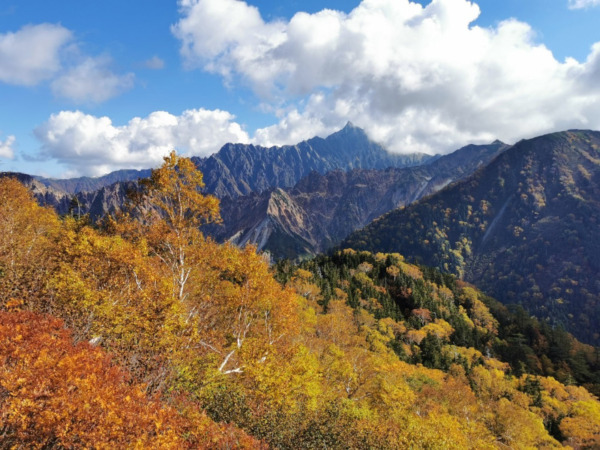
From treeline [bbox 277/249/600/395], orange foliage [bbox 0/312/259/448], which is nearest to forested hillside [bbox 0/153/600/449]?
orange foliage [bbox 0/312/259/448]

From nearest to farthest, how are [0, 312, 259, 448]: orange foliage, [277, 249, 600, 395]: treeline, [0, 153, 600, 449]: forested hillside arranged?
1. [0, 312, 259, 448]: orange foliage
2. [0, 153, 600, 449]: forested hillside
3. [277, 249, 600, 395]: treeline

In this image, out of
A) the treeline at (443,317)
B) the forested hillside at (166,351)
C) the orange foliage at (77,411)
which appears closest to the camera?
the orange foliage at (77,411)

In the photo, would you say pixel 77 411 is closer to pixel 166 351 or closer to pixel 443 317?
pixel 166 351

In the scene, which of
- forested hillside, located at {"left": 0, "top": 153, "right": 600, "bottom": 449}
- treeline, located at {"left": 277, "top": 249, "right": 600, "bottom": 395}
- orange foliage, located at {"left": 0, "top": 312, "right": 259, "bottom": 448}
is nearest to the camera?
orange foliage, located at {"left": 0, "top": 312, "right": 259, "bottom": 448}

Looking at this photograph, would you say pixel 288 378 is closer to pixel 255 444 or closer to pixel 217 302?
pixel 255 444

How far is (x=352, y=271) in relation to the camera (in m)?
168

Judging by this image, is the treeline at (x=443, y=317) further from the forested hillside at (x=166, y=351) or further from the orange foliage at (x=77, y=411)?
the orange foliage at (x=77, y=411)

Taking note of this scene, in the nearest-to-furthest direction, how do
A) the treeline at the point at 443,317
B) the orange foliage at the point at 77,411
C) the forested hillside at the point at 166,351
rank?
the orange foliage at the point at 77,411 → the forested hillside at the point at 166,351 → the treeline at the point at 443,317

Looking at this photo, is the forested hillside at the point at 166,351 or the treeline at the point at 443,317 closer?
the forested hillside at the point at 166,351

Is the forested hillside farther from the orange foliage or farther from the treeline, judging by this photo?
the treeline

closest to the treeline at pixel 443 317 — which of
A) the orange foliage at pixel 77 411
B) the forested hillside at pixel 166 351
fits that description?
the forested hillside at pixel 166 351

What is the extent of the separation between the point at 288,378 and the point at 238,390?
4.47 metres

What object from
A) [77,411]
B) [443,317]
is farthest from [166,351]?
[443,317]

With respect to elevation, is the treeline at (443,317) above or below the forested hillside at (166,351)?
below
